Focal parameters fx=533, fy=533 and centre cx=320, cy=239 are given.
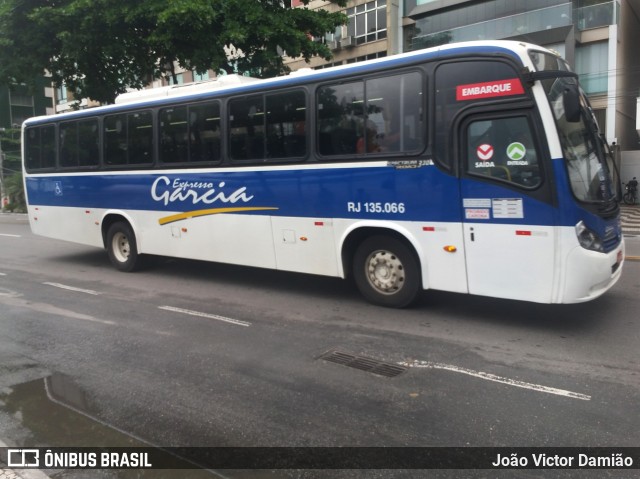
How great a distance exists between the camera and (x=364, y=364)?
5242mm

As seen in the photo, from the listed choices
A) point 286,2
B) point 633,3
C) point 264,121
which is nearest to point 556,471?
point 264,121

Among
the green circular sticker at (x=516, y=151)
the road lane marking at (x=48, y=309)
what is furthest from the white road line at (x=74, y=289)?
the green circular sticker at (x=516, y=151)

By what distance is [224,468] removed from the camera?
11.3ft

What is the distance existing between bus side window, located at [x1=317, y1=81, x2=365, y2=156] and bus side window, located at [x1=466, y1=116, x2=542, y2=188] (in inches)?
61.9

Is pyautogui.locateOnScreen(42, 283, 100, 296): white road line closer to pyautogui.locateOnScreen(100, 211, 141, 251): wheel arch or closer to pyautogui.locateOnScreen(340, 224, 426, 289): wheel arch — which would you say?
pyautogui.locateOnScreen(100, 211, 141, 251): wheel arch

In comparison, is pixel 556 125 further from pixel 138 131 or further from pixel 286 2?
pixel 286 2

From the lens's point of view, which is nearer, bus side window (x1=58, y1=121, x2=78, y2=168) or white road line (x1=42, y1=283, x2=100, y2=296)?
white road line (x1=42, y1=283, x2=100, y2=296)

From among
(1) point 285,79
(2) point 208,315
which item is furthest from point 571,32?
(2) point 208,315

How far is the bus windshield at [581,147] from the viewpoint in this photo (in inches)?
227

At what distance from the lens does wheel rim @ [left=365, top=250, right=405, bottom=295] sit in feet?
23.3

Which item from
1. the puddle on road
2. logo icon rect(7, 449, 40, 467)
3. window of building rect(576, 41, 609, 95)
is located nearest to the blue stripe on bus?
the puddle on road

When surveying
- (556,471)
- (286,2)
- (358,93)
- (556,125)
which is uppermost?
(286,2)

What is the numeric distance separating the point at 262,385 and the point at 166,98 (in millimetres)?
6434

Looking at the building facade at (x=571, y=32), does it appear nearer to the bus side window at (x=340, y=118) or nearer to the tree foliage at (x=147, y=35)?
the tree foliage at (x=147, y=35)
